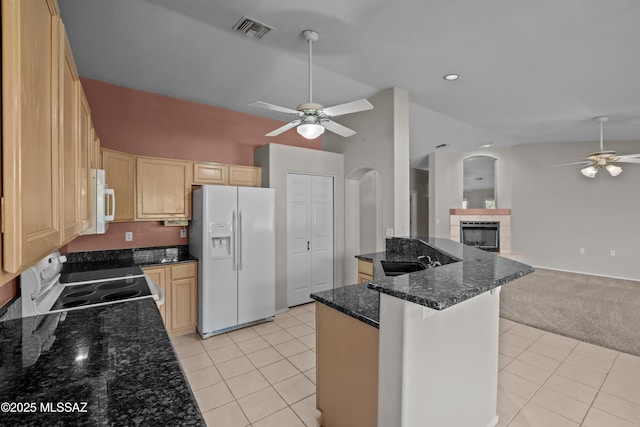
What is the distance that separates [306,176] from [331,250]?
→ 126 cm

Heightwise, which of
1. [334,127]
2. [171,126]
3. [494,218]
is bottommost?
[494,218]

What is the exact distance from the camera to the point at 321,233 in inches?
180

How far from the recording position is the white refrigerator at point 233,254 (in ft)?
11.2

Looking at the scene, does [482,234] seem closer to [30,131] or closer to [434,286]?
[434,286]

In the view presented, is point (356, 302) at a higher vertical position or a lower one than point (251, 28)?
lower

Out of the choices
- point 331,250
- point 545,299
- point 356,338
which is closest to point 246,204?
point 331,250

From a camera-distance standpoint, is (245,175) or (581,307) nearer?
(245,175)

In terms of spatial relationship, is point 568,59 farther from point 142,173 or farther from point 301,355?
point 142,173

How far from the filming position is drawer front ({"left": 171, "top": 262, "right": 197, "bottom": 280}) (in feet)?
11.2

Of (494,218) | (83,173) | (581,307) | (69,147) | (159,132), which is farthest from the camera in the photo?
(494,218)

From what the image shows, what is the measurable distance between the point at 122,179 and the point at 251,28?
2.11 meters

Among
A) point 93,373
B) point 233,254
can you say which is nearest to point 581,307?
point 233,254

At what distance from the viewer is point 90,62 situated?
116 inches

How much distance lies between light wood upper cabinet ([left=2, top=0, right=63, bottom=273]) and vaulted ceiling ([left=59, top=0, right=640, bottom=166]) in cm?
168
